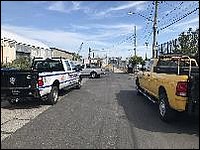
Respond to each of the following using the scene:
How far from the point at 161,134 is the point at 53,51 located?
54.9 m

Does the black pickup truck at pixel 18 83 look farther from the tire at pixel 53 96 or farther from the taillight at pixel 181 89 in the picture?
the taillight at pixel 181 89

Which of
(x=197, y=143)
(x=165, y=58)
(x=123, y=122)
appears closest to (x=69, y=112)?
(x=123, y=122)

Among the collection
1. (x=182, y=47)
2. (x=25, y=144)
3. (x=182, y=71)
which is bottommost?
(x=25, y=144)

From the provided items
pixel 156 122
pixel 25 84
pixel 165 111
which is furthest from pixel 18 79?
pixel 165 111

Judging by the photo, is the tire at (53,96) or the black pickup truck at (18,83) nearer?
the black pickup truck at (18,83)

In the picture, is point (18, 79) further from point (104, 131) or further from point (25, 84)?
point (104, 131)

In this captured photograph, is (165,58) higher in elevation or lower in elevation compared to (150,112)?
higher

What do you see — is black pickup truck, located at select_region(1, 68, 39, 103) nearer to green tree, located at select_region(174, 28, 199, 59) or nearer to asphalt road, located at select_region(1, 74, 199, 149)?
asphalt road, located at select_region(1, 74, 199, 149)

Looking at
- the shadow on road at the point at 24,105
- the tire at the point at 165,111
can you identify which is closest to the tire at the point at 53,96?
the shadow on road at the point at 24,105

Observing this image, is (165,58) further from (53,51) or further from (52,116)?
(53,51)

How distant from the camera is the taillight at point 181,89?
7016mm

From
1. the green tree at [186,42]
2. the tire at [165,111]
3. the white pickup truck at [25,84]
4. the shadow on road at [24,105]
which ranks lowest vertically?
the shadow on road at [24,105]

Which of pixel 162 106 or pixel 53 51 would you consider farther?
pixel 53 51

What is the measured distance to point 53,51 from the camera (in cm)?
6022
